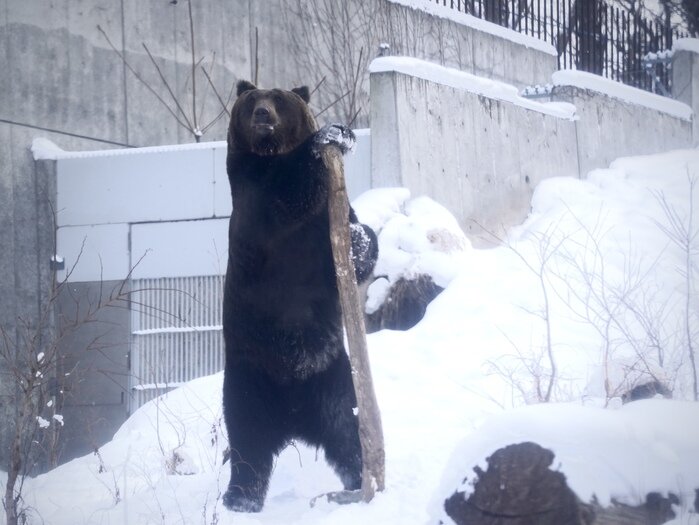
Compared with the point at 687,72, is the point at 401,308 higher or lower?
lower

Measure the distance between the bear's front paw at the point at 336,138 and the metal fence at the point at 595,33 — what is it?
9.29 m

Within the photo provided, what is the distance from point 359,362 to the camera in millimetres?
4566

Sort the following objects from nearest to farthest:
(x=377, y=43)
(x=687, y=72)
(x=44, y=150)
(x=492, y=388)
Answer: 1. (x=492, y=388)
2. (x=44, y=150)
3. (x=377, y=43)
4. (x=687, y=72)

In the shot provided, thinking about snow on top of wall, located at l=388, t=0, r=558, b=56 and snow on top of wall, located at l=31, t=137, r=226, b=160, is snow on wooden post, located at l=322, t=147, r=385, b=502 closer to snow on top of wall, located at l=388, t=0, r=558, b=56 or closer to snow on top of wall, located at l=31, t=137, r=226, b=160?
snow on top of wall, located at l=31, t=137, r=226, b=160

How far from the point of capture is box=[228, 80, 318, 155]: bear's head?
472 centimetres

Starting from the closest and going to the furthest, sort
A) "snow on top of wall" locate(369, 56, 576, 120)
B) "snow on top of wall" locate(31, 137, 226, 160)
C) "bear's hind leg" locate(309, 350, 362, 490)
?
"bear's hind leg" locate(309, 350, 362, 490), "snow on top of wall" locate(369, 56, 576, 120), "snow on top of wall" locate(31, 137, 226, 160)

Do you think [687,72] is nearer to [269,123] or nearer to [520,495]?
[269,123]

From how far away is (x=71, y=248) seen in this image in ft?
31.3

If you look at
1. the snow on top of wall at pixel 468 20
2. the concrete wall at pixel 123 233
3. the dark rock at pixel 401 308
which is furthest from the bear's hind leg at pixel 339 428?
the snow on top of wall at pixel 468 20

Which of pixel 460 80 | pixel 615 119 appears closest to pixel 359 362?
pixel 460 80

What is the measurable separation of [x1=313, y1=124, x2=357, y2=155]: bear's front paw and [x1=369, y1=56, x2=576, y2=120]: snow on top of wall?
4.27 m

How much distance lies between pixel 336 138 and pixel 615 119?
7.88m

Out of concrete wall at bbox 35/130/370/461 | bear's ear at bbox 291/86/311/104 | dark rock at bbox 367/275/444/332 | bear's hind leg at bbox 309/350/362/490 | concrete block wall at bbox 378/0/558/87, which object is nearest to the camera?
bear's hind leg at bbox 309/350/362/490

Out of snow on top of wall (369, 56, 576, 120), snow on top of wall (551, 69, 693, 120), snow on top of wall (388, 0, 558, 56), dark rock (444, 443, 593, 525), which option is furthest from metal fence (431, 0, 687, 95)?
dark rock (444, 443, 593, 525)
